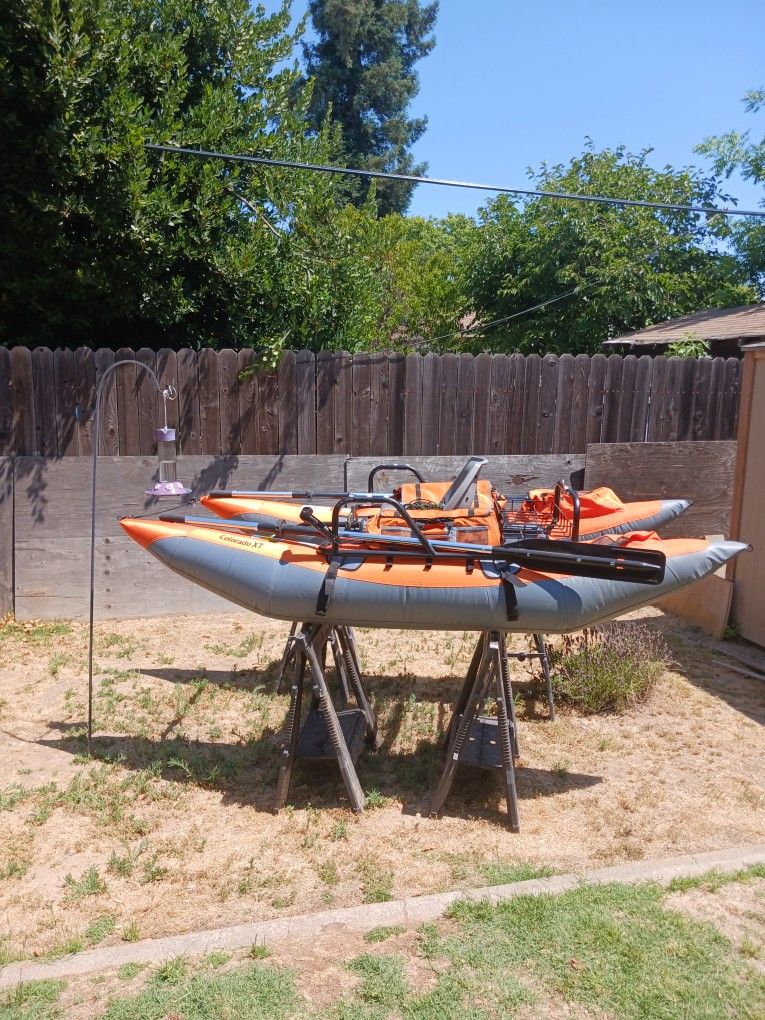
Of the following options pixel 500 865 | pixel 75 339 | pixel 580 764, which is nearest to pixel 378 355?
pixel 75 339

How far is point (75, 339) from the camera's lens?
8336mm

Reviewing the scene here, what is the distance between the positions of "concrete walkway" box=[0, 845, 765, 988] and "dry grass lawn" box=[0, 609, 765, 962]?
123 mm

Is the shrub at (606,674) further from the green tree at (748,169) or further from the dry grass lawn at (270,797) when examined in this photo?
the green tree at (748,169)

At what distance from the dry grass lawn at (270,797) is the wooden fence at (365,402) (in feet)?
7.07

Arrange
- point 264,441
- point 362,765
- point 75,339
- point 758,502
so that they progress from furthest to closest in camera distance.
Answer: point 75,339 → point 264,441 → point 758,502 → point 362,765

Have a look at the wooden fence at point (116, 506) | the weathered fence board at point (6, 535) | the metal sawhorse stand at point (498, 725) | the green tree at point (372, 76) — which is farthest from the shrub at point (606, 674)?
the green tree at point (372, 76)

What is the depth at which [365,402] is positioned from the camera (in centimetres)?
782

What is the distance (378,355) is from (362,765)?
13.8ft

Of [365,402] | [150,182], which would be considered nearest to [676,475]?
[365,402]

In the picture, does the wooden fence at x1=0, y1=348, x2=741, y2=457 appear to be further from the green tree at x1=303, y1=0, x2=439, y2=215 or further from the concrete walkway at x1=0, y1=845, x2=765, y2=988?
the green tree at x1=303, y1=0, x2=439, y2=215

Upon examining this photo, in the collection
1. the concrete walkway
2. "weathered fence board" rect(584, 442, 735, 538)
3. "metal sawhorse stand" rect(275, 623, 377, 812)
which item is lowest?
the concrete walkway

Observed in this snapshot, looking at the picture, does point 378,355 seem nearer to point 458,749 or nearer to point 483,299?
point 458,749

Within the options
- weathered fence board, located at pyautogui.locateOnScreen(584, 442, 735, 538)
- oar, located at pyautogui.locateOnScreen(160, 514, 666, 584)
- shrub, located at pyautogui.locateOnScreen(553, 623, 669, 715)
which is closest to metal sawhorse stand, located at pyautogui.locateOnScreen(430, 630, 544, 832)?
oar, located at pyautogui.locateOnScreen(160, 514, 666, 584)

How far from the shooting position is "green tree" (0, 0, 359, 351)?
6938 mm
